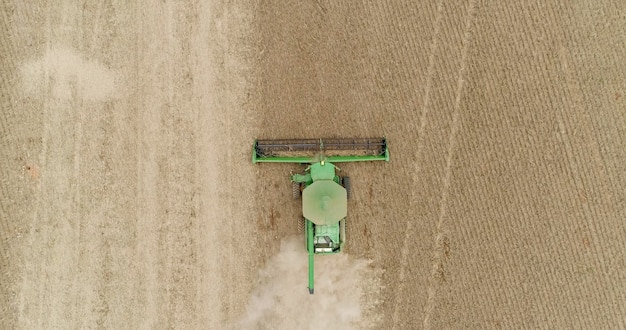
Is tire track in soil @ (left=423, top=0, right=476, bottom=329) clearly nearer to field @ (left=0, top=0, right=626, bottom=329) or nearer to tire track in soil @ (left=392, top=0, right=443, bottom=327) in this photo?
field @ (left=0, top=0, right=626, bottom=329)

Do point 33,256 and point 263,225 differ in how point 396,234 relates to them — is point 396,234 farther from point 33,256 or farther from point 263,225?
point 33,256

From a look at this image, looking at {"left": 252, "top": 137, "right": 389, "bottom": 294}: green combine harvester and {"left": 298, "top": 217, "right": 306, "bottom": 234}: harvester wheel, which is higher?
{"left": 252, "top": 137, "right": 389, "bottom": 294}: green combine harvester

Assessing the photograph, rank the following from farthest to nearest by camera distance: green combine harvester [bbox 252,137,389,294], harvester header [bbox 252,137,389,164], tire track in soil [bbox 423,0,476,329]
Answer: tire track in soil [bbox 423,0,476,329], harvester header [bbox 252,137,389,164], green combine harvester [bbox 252,137,389,294]

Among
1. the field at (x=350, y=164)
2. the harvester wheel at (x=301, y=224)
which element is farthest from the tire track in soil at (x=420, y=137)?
the harvester wheel at (x=301, y=224)

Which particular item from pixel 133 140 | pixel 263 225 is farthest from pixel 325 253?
pixel 133 140

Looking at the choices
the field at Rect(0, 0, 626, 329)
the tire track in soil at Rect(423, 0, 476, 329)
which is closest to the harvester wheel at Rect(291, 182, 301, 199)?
the field at Rect(0, 0, 626, 329)

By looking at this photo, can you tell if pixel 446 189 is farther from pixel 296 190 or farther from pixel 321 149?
pixel 296 190

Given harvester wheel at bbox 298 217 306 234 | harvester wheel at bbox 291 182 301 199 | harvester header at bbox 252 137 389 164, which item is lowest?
harvester wheel at bbox 298 217 306 234

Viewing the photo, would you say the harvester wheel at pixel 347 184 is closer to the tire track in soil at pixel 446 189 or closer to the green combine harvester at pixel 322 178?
the green combine harvester at pixel 322 178
